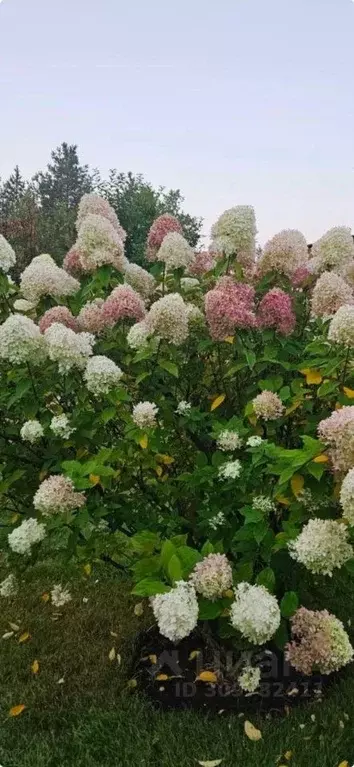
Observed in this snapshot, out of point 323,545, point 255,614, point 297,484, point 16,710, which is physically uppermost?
point 297,484

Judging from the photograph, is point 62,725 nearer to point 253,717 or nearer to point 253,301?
point 253,717

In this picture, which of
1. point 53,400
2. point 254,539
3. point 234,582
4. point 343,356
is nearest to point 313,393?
point 343,356

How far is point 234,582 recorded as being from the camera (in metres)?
2.77

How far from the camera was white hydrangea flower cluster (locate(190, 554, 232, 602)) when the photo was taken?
246 centimetres

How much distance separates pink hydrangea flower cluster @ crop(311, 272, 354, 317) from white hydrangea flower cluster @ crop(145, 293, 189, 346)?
0.59m

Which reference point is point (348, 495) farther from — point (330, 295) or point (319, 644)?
point (330, 295)

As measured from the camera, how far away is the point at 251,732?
314 cm

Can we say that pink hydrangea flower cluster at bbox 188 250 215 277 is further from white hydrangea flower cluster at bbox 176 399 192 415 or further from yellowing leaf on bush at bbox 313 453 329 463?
yellowing leaf on bush at bbox 313 453 329 463

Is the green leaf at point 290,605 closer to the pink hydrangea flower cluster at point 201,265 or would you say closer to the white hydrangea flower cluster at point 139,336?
the white hydrangea flower cluster at point 139,336

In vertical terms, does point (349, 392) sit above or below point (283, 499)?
above

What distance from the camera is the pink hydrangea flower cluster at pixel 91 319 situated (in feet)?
10.5

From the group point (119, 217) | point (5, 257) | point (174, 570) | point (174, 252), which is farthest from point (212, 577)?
point (119, 217)

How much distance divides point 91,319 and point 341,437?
4.68 ft

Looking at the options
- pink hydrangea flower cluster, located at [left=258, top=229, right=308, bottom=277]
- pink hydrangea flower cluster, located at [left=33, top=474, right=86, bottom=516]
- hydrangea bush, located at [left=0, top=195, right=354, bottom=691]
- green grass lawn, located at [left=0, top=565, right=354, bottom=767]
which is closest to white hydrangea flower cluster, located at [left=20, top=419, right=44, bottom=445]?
hydrangea bush, located at [left=0, top=195, right=354, bottom=691]
